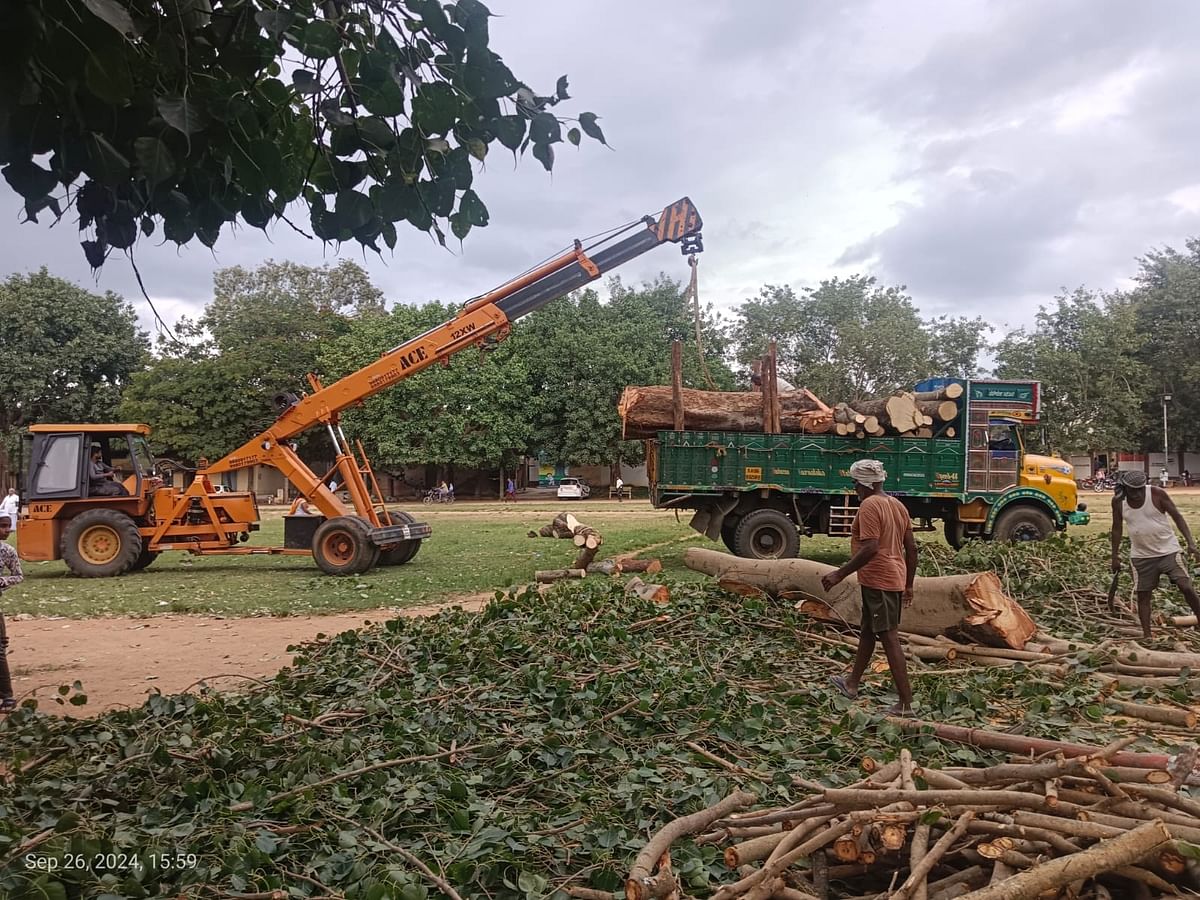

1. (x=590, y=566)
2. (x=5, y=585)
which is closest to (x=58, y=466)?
(x=5, y=585)

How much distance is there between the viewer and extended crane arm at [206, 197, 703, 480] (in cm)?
1238

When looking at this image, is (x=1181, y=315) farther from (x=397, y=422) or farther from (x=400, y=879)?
(x=400, y=879)

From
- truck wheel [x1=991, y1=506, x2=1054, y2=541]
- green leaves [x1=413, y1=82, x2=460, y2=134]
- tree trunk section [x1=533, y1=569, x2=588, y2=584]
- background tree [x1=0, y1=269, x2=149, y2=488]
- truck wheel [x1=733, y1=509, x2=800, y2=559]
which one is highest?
background tree [x1=0, y1=269, x2=149, y2=488]

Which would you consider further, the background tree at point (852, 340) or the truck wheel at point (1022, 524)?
the background tree at point (852, 340)

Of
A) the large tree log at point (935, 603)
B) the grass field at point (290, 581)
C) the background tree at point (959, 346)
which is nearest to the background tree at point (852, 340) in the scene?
the background tree at point (959, 346)

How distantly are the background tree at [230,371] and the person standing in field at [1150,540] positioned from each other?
3035cm

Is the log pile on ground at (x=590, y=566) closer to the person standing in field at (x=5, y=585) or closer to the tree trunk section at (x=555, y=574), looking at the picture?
the tree trunk section at (x=555, y=574)

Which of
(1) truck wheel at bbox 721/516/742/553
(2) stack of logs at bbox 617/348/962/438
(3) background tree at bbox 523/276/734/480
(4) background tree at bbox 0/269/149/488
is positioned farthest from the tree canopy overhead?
(4) background tree at bbox 0/269/149/488

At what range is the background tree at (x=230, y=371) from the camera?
34812 millimetres

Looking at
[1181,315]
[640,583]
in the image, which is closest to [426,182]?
[640,583]

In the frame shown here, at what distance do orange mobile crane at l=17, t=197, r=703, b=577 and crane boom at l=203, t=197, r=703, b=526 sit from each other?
0.02 metres

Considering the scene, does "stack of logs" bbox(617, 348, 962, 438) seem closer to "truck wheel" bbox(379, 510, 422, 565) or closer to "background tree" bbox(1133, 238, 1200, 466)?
"truck wheel" bbox(379, 510, 422, 565)

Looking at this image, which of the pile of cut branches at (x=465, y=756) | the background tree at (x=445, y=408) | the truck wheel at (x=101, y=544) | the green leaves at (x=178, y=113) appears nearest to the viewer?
the green leaves at (x=178, y=113)

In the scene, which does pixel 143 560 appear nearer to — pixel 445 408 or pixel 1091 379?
pixel 445 408
